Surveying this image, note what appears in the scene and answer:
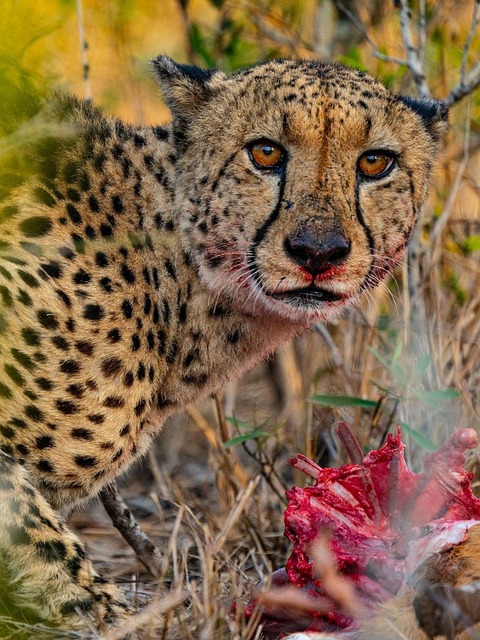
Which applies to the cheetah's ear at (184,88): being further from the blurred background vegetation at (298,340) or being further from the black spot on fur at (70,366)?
the black spot on fur at (70,366)

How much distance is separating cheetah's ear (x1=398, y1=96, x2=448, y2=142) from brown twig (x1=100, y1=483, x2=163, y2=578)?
176cm

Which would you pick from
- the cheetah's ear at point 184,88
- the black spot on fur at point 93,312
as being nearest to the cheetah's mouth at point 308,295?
the black spot on fur at point 93,312

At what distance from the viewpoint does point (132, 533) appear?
154 inches

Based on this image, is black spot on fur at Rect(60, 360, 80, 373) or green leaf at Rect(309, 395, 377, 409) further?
green leaf at Rect(309, 395, 377, 409)

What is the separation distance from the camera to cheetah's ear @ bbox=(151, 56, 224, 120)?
358 cm

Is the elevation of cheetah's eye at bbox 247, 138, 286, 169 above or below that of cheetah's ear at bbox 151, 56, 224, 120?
below

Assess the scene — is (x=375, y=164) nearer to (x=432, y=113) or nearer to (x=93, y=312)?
(x=432, y=113)

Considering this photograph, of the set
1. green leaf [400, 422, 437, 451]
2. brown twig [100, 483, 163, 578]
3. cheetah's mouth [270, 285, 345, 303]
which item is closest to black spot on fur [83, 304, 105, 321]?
cheetah's mouth [270, 285, 345, 303]

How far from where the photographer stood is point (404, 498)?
8.98 feet

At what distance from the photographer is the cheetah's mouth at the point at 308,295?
3.23 meters

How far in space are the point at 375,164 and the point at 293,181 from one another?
0.33 meters

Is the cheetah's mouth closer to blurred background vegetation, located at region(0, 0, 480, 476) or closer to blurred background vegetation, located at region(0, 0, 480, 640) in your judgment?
blurred background vegetation, located at region(0, 0, 480, 640)

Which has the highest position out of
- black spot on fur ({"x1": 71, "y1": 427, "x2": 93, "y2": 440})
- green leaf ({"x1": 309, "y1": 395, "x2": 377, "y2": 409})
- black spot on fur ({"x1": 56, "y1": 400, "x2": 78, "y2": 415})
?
black spot on fur ({"x1": 56, "y1": 400, "x2": 78, "y2": 415})

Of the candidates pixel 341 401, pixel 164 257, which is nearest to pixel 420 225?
pixel 341 401
